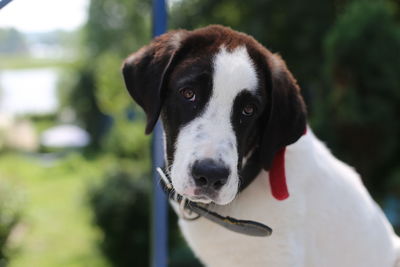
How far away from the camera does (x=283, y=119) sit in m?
2.05

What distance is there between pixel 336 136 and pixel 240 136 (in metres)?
3.53

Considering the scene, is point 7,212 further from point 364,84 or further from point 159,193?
point 364,84

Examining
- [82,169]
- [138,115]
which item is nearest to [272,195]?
[138,115]

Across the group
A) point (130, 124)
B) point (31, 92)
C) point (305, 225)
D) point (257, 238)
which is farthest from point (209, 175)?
point (31, 92)

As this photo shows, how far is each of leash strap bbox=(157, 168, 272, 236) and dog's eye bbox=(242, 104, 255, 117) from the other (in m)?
0.41

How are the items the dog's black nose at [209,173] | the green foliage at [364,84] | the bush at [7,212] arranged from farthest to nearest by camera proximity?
the green foliage at [364,84]
the bush at [7,212]
the dog's black nose at [209,173]

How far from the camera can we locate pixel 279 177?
204 centimetres

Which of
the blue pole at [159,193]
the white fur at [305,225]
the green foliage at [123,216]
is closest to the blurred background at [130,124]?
the green foliage at [123,216]

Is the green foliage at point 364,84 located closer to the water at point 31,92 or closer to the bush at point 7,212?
the bush at point 7,212

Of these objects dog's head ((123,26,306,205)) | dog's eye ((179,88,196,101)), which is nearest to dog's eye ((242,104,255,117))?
dog's head ((123,26,306,205))

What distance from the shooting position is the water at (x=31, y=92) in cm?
1161

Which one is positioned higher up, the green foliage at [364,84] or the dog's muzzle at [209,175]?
the dog's muzzle at [209,175]

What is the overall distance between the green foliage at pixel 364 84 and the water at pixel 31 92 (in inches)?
285

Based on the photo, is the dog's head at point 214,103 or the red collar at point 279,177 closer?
the dog's head at point 214,103
